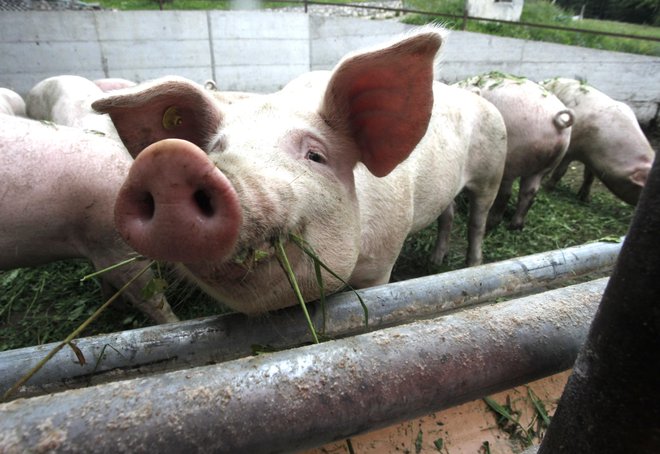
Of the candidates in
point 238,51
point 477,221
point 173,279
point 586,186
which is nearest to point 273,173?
point 173,279

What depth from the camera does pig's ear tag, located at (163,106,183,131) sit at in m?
2.06

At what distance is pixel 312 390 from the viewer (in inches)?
32.6

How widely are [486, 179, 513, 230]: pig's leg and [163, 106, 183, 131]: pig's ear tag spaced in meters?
4.73

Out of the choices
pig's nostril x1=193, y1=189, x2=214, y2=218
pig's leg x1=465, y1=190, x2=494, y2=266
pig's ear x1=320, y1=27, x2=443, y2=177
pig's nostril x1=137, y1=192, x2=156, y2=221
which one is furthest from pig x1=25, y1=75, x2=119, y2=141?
pig's leg x1=465, y1=190, x2=494, y2=266

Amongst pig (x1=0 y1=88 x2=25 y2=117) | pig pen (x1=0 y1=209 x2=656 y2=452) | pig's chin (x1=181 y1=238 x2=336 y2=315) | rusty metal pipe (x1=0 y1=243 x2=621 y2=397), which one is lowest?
pig (x1=0 y1=88 x2=25 y2=117)

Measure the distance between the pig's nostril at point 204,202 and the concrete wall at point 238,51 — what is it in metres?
10.6

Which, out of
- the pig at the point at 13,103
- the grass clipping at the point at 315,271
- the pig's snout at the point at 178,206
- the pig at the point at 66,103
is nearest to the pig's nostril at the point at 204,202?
the pig's snout at the point at 178,206

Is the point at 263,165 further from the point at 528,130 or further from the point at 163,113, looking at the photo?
the point at 528,130

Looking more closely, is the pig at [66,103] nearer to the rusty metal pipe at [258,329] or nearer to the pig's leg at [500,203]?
the rusty metal pipe at [258,329]

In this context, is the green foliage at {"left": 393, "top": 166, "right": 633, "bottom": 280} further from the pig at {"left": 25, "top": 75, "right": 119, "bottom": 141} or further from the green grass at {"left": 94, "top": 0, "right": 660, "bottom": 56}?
the green grass at {"left": 94, "top": 0, "right": 660, "bottom": 56}

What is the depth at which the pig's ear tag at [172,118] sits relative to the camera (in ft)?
6.77

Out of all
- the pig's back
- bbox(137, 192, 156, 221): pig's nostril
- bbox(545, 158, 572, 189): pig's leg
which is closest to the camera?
bbox(137, 192, 156, 221): pig's nostril

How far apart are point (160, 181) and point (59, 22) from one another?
11.3 meters

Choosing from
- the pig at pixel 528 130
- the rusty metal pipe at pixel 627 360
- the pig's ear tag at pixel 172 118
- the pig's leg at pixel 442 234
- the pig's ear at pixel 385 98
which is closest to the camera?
the rusty metal pipe at pixel 627 360
